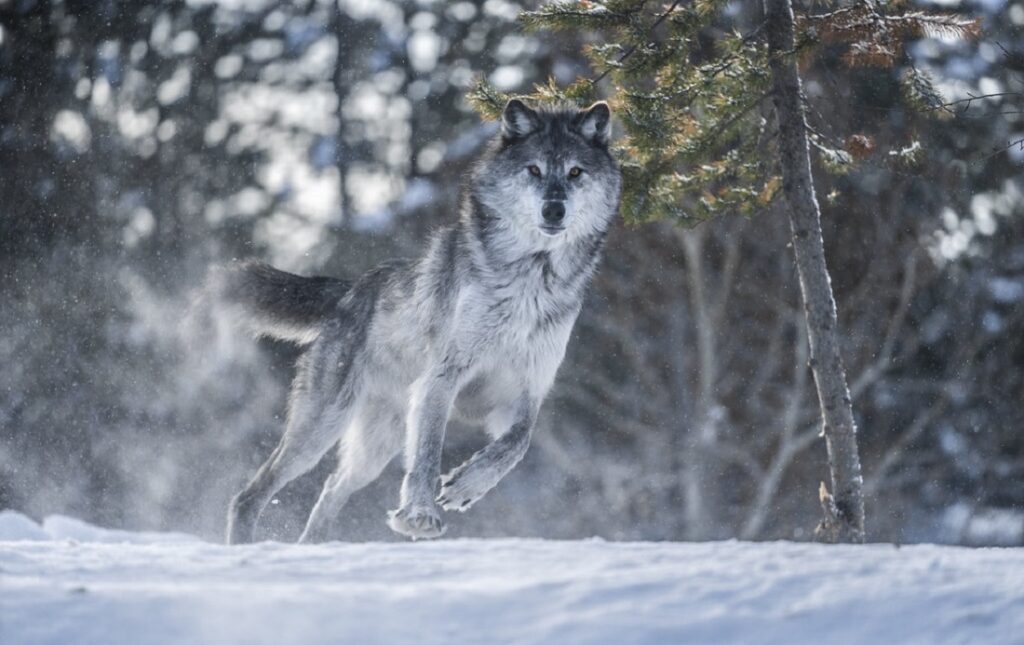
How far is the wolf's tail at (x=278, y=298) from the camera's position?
7.20 m

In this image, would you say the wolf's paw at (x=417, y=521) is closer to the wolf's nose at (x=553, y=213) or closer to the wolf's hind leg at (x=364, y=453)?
the wolf's hind leg at (x=364, y=453)

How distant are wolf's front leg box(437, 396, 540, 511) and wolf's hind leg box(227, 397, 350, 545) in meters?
1.26

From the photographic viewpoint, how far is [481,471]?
18.5 ft

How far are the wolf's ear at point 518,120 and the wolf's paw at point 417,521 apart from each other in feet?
6.89

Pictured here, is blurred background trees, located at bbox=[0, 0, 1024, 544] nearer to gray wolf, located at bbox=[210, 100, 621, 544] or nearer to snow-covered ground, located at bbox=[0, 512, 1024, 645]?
gray wolf, located at bbox=[210, 100, 621, 544]

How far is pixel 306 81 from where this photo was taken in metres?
16.1

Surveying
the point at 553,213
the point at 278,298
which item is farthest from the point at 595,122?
the point at 278,298

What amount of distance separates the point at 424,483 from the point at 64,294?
450 inches

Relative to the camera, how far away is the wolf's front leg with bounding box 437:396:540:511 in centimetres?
561

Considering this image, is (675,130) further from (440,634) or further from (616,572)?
(440,634)

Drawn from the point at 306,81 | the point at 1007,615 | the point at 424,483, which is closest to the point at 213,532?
the point at 306,81

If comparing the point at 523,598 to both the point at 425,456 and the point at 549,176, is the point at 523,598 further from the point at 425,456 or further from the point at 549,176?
the point at 549,176

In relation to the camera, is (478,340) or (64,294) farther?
(64,294)

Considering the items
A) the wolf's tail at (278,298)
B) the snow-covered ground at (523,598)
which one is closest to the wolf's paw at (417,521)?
the snow-covered ground at (523,598)
